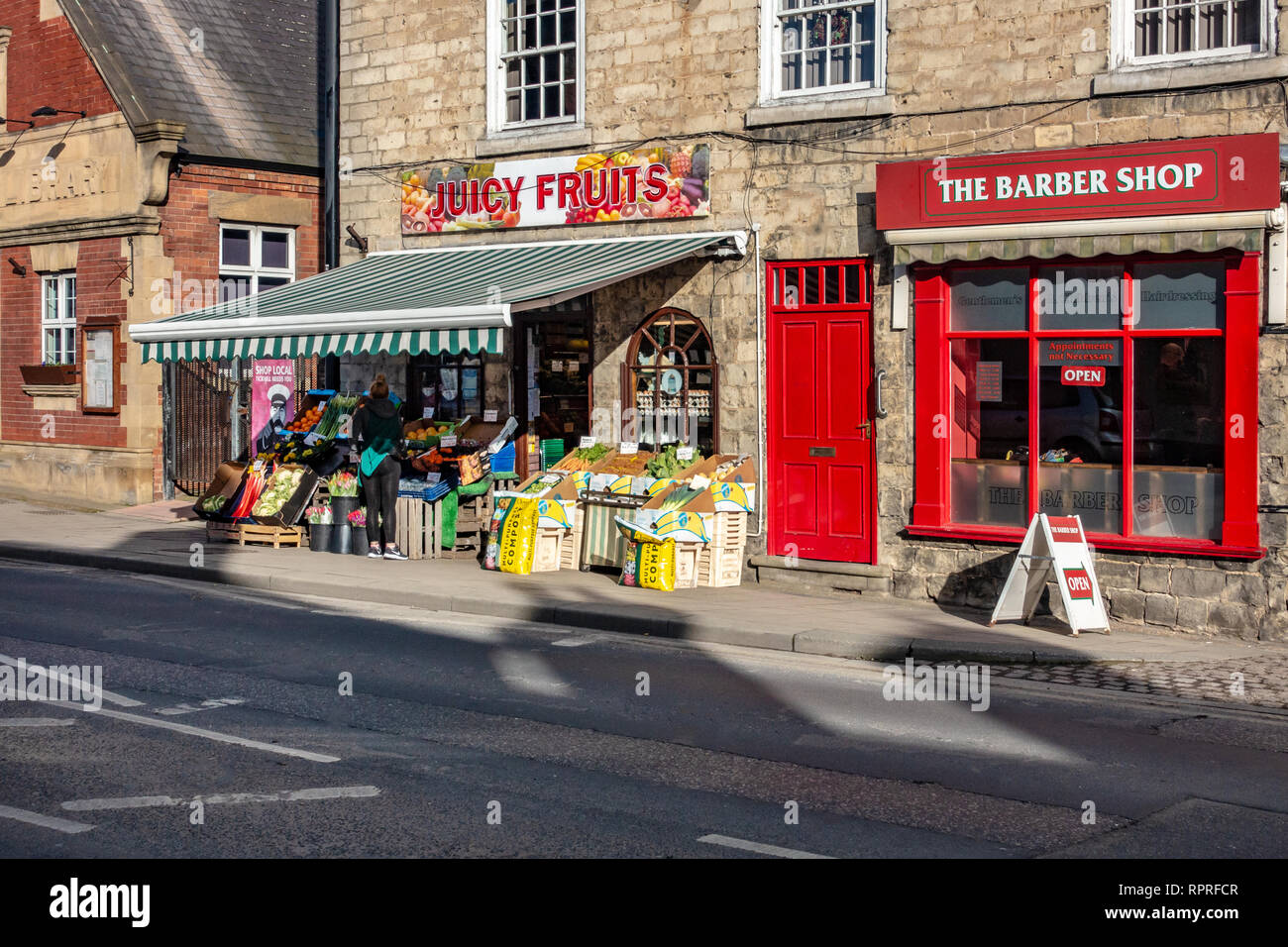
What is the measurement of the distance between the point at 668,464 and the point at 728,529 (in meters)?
0.94

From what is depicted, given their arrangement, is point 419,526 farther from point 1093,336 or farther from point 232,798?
point 232,798

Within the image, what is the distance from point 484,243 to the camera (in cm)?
1641

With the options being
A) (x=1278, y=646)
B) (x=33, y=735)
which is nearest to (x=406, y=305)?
(x=33, y=735)

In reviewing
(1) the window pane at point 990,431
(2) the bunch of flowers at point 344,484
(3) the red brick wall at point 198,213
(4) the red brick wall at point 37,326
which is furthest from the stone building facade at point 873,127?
(4) the red brick wall at point 37,326

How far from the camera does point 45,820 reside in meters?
6.30

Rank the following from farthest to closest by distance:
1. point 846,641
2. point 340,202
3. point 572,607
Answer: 1. point 340,202
2. point 572,607
3. point 846,641

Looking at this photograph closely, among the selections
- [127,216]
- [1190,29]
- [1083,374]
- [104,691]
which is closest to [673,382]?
[1083,374]

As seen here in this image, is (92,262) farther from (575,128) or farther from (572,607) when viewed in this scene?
(572,607)

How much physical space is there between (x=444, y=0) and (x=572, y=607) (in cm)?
773

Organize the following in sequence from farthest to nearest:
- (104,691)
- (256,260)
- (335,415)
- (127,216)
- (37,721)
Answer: (256,260) → (127,216) → (335,415) → (104,691) → (37,721)

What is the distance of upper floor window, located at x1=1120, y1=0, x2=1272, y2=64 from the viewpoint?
39.1 ft

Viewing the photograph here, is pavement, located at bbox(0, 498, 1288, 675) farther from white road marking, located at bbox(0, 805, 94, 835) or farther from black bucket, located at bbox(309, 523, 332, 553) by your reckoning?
white road marking, located at bbox(0, 805, 94, 835)

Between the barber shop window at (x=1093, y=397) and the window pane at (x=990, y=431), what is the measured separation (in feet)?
0.03

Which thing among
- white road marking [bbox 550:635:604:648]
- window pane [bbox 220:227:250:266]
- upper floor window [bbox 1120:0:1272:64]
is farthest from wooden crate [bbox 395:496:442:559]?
upper floor window [bbox 1120:0:1272:64]
